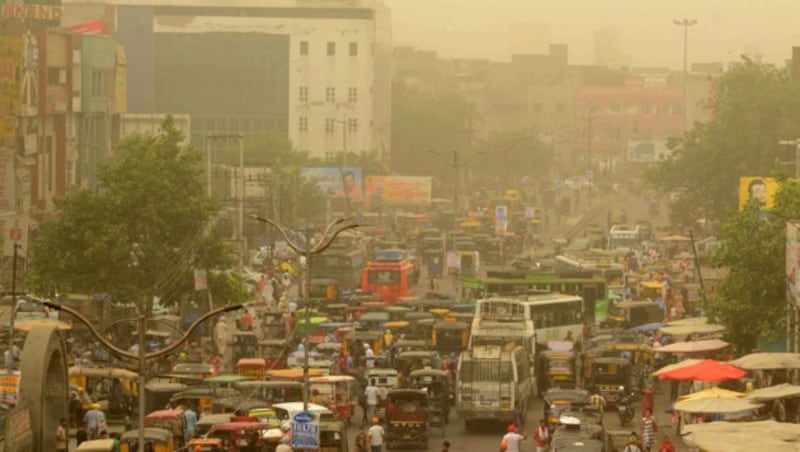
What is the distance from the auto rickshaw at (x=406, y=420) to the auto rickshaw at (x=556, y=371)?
8.15 m

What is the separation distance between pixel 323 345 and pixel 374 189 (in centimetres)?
6636

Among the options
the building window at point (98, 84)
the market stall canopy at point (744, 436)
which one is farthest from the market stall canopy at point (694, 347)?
the building window at point (98, 84)

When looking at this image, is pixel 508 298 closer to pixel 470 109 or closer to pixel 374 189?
pixel 374 189

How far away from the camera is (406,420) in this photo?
3919 centimetres

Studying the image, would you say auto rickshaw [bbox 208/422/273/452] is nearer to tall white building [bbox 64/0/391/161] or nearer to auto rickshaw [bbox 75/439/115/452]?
auto rickshaw [bbox 75/439/115/452]

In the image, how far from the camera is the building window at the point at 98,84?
300 feet

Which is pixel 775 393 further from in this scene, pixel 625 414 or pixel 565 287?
pixel 565 287

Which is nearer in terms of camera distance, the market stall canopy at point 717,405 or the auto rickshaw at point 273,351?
the market stall canopy at point 717,405

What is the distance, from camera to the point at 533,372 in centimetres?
4841

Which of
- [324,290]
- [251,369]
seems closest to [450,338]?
[251,369]

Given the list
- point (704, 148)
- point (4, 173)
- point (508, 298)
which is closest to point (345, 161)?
point (704, 148)

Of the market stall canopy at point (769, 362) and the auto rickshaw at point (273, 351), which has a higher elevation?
the market stall canopy at point (769, 362)

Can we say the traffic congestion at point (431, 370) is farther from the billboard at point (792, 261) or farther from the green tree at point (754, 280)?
the billboard at point (792, 261)

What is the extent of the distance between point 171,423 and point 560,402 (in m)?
7.76
